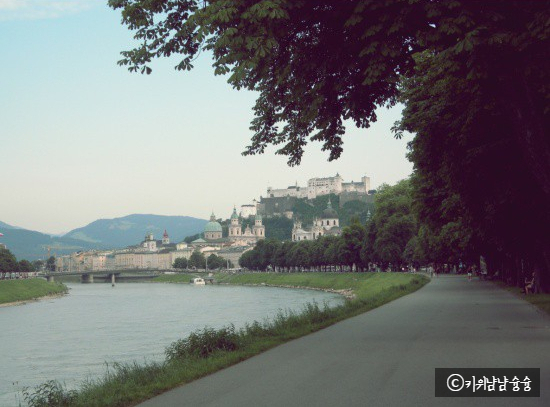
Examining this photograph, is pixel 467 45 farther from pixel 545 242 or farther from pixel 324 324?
pixel 545 242

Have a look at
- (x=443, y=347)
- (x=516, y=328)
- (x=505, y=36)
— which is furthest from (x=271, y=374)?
(x=516, y=328)

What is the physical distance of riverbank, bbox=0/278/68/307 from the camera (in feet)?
238

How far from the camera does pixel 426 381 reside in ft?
31.0

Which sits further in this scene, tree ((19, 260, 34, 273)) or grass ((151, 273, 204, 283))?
grass ((151, 273, 204, 283))

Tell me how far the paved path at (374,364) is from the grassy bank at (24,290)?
61.4m

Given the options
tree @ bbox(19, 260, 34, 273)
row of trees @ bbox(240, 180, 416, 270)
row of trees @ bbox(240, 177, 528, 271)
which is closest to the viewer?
row of trees @ bbox(240, 177, 528, 271)

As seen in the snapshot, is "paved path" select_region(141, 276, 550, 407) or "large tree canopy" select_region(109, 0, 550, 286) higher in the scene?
"large tree canopy" select_region(109, 0, 550, 286)

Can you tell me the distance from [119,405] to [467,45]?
640 centimetres

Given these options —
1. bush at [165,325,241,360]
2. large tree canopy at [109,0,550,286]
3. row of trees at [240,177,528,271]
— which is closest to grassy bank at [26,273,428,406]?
bush at [165,325,241,360]

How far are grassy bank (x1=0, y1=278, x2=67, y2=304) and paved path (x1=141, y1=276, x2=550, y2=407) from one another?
61363 mm

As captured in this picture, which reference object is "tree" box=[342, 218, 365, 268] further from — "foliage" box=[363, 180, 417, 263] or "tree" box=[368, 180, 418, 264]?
"tree" box=[368, 180, 418, 264]

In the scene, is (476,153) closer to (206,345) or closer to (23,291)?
(206,345)

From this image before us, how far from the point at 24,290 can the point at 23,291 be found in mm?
1093

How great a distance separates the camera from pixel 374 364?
11188 mm
